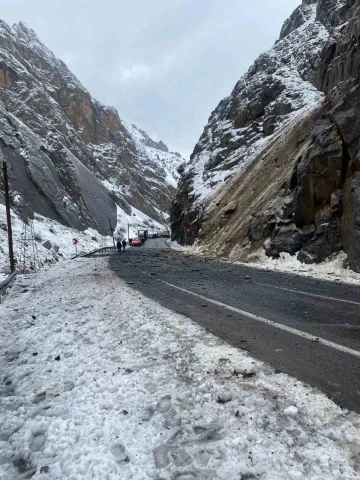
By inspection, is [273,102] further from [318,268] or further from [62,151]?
[62,151]

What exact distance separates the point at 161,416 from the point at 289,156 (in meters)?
25.7

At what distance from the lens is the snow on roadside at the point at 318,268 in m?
13.1

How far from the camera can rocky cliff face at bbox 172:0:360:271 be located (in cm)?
1698

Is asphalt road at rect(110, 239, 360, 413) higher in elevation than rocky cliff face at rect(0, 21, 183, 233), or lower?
lower

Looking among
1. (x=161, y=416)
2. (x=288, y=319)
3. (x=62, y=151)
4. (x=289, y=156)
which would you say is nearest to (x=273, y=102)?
(x=289, y=156)

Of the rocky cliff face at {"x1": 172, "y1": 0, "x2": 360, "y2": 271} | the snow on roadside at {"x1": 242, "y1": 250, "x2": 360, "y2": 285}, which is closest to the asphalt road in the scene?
the snow on roadside at {"x1": 242, "y1": 250, "x2": 360, "y2": 285}

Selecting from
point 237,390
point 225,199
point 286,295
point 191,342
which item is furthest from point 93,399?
point 225,199

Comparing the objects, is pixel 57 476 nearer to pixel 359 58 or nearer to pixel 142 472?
pixel 142 472

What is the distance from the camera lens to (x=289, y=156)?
26.3 metres

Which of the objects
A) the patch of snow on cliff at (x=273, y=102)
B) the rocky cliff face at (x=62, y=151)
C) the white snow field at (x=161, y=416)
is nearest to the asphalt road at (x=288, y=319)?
the white snow field at (x=161, y=416)

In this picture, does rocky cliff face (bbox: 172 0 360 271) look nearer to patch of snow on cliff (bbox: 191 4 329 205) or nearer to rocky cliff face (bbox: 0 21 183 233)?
patch of snow on cliff (bbox: 191 4 329 205)

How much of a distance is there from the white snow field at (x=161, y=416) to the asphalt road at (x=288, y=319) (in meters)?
0.39

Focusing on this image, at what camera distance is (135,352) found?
5.46 meters

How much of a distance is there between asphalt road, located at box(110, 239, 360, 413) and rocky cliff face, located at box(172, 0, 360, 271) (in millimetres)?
5024
